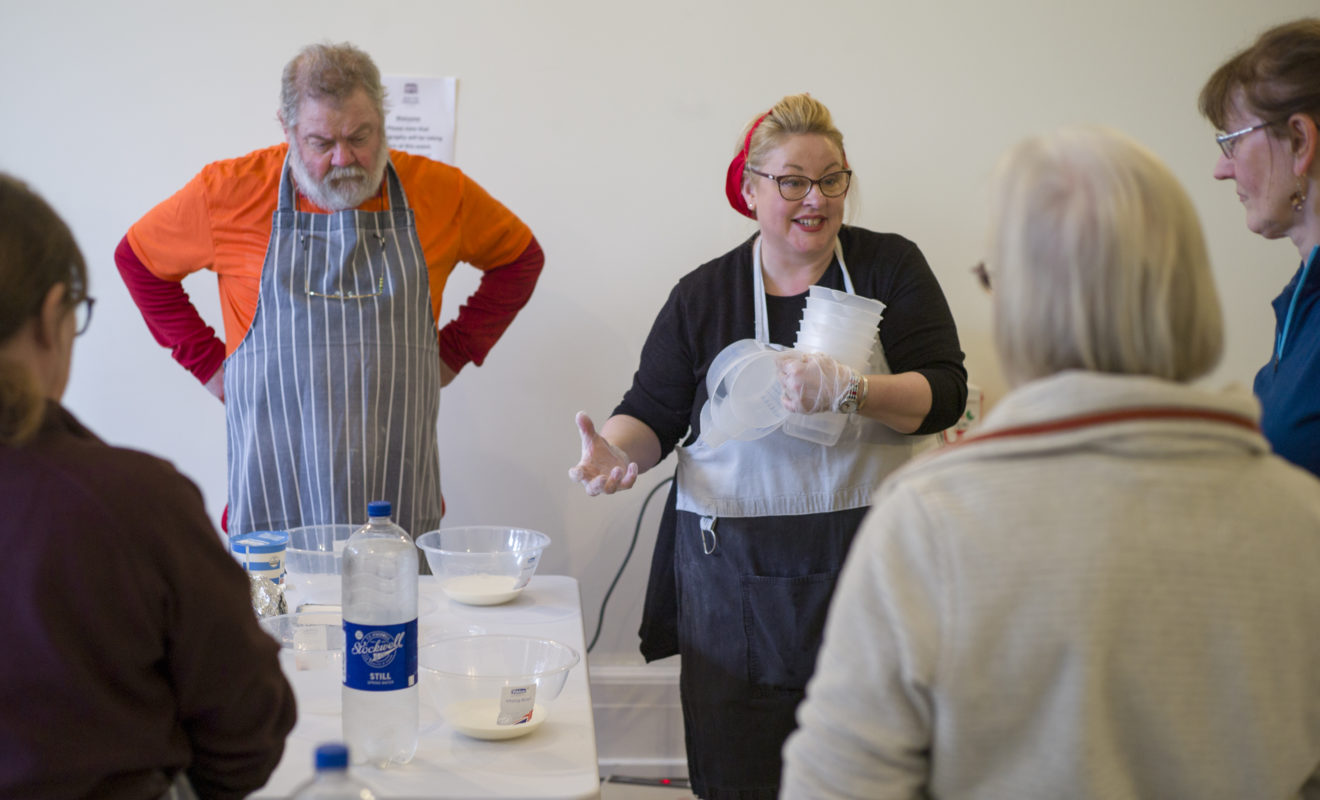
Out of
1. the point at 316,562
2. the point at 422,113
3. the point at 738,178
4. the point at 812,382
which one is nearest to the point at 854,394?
the point at 812,382

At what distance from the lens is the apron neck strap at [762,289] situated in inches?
75.2

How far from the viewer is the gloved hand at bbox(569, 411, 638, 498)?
1.78 m

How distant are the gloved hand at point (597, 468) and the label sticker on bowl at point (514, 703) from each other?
57 centimetres

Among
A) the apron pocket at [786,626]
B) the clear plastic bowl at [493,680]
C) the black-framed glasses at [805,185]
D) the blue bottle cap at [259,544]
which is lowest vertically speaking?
the apron pocket at [786,626]

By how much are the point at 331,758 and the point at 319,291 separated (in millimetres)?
1553

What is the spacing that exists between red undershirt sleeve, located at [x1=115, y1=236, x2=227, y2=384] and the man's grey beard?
45cm

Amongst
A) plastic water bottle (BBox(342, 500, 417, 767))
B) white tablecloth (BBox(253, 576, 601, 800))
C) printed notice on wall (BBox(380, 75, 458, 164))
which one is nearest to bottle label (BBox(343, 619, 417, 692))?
plastic water bottle (BBox(342, 500, 417, 767))

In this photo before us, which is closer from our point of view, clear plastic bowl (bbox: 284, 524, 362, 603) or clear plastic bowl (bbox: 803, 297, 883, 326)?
clear plastic bowl (bbox: 284, 524, 362, 603)

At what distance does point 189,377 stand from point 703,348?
1483 mm

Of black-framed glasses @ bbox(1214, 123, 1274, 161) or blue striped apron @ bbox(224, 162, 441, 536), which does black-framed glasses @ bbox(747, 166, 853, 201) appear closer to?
black-framed glasses @ bbox(1214, 123, 1274, 161)

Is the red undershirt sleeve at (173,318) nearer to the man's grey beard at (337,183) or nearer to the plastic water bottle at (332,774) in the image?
the man's grey beard at (337,183)

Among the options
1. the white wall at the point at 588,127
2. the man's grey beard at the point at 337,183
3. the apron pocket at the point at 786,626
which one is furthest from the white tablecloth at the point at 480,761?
the white wall at the point at 588,127

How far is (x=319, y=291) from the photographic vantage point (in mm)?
2137

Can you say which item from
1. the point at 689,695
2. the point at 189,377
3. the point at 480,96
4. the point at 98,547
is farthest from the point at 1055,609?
the point at 189,377
